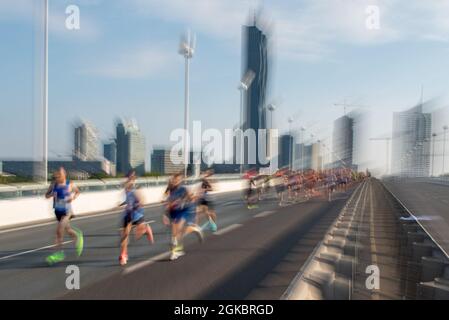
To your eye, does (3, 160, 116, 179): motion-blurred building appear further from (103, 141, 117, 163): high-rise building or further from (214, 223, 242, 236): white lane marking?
(214, 223, 242, 236): white lane marking

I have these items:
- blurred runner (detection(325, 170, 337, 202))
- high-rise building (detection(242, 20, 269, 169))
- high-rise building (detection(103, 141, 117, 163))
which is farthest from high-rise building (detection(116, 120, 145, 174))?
high-rise building (detection(242, 20, 269, 169))

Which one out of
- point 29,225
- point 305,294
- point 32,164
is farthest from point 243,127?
point 305,294

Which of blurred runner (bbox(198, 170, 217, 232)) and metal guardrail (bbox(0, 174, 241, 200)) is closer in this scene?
blurred runner (bbox(198, 170, 217, 232))

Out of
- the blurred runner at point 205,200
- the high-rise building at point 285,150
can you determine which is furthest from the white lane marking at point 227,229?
the high-rise building at point 285,150

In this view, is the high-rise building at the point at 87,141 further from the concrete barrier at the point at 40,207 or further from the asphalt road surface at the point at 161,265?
the asphalt road surface at the point at 161,265

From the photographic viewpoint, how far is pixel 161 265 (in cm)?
855

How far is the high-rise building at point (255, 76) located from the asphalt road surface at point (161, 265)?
26727 millimetres

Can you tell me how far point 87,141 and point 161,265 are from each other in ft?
39.7

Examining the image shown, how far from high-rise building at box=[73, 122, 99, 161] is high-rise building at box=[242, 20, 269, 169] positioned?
2009cm

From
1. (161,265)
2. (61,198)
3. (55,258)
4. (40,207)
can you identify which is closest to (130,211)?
(161,265)

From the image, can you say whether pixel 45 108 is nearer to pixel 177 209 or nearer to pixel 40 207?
pixel 40 207

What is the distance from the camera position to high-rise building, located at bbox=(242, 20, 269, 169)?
3994 centimetres

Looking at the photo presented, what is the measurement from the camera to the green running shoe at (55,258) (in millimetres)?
8906
